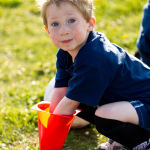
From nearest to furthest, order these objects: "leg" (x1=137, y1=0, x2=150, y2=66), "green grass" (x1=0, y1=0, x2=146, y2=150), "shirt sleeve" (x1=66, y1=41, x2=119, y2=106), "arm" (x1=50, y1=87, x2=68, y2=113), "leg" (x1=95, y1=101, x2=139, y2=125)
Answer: "shirt sleeve" (x1=66, y1=41, x2=119, y2=106) < "leg" (x1=95, y1=101, x2=139, y2=125) < "arm" (x1=50, y1=87, x2=68, y2=113) < "green grass" (x1=0, y1=0, x2=146, y2=150) < "leg" (x1=137, y1=0, x2=150, y2=66)

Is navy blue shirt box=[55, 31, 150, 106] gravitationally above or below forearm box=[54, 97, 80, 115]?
above

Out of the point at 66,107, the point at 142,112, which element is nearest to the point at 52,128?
the point at 66,107

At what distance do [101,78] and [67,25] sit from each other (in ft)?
1.49

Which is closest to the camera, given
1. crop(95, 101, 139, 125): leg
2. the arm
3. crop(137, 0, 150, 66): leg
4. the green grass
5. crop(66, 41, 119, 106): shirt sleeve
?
crop(66, 41, 119, 106): shirt sleeve

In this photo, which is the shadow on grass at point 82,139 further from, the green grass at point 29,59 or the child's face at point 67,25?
the child's face at point 67,25

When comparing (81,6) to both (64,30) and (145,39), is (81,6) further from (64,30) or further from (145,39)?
(145,39)

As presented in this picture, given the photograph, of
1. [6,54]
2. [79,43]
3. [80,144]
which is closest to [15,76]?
[6,54]

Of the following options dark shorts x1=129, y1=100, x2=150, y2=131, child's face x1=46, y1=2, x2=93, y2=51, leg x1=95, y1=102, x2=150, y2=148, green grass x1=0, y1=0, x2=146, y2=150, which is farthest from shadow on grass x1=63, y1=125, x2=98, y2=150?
child's face x1=46, y1=2, x2=93, y2=51

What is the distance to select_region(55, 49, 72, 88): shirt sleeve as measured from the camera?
2.55 meters

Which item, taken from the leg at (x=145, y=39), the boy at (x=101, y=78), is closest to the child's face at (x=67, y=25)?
the boy at (x=101, y=78)

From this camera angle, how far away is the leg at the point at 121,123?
2.18 metres

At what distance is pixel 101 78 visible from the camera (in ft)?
6.85

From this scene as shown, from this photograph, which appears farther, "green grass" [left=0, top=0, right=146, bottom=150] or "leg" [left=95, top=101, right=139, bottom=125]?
"green grass" [left=0, top=0, right=146, bottom=150]

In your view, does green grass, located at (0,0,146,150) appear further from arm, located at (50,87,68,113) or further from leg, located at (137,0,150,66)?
leg, located at (137,0,150,66)
